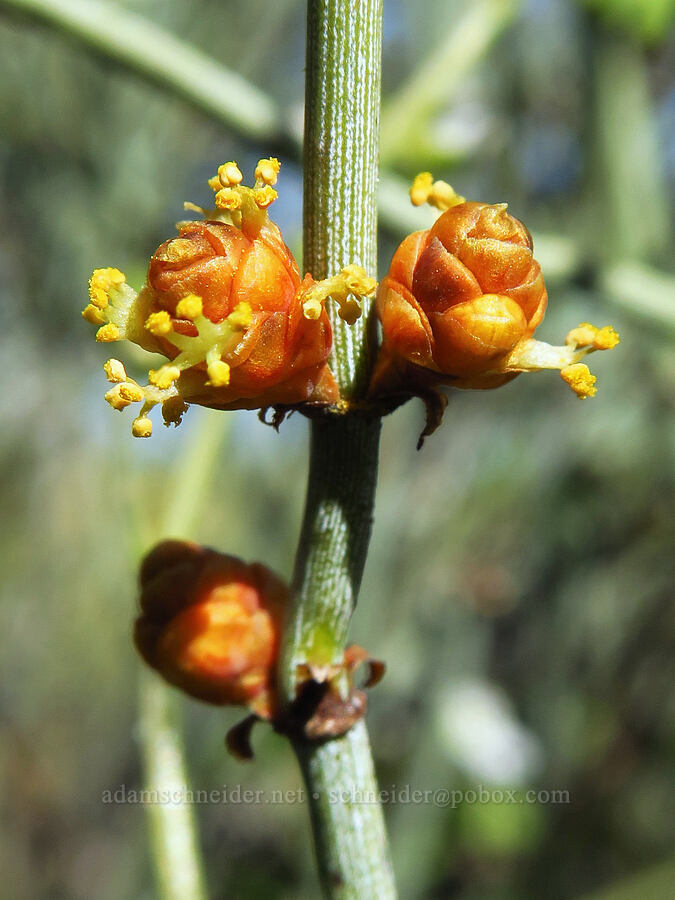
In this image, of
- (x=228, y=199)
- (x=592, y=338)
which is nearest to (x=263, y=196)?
(x=228, y=199)

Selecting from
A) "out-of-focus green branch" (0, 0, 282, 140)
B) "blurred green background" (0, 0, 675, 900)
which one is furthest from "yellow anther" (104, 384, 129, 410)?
"blurred green background" (0, 0, 675, 900)

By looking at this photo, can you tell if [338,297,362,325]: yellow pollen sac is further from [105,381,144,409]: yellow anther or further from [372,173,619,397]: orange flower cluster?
[105,381,144,409]: yellow anther

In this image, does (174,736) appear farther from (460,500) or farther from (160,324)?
(460,500)

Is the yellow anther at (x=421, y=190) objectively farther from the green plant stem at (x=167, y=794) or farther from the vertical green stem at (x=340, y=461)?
the green plant stem at (x=167, y=794)

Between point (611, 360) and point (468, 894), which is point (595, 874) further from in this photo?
point (611, 360)

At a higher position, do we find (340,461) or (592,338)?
(592,338)

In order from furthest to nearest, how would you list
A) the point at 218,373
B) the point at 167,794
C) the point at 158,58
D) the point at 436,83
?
the point at 436,83
the point at 158,58
the point at 167,794
the point at 218,373

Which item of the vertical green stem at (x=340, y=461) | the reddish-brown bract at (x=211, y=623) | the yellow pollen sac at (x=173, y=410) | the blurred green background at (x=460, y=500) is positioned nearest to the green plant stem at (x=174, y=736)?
the reddish-brown bract at (x=211, y=623)
